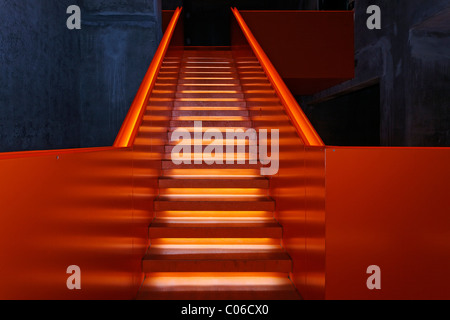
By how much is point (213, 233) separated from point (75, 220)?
4.99 feet

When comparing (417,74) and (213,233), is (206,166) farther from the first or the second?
(417,74)

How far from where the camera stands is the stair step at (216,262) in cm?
257

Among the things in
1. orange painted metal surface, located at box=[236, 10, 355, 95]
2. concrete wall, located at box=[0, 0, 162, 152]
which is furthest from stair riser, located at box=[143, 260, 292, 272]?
orange painted metal surface, located at box=[236, 10, 355, 95]

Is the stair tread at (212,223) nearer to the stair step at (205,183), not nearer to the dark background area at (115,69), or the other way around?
the stair step at (205,183)

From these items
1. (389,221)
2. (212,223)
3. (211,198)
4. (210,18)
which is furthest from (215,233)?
(210,18)

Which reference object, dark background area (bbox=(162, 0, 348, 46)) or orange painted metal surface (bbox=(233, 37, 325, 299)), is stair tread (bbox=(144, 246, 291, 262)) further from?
dark background area (bbox=(162, 0, 348, 46))

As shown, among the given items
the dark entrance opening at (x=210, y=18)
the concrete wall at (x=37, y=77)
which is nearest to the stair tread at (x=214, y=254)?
the concrete wall at (x=37, y=77)

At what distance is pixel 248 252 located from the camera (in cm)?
269

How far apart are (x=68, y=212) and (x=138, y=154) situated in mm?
1261

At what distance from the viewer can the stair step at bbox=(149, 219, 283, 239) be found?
9.16 ft

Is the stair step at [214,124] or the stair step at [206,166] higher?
the stair step at [214,124]
